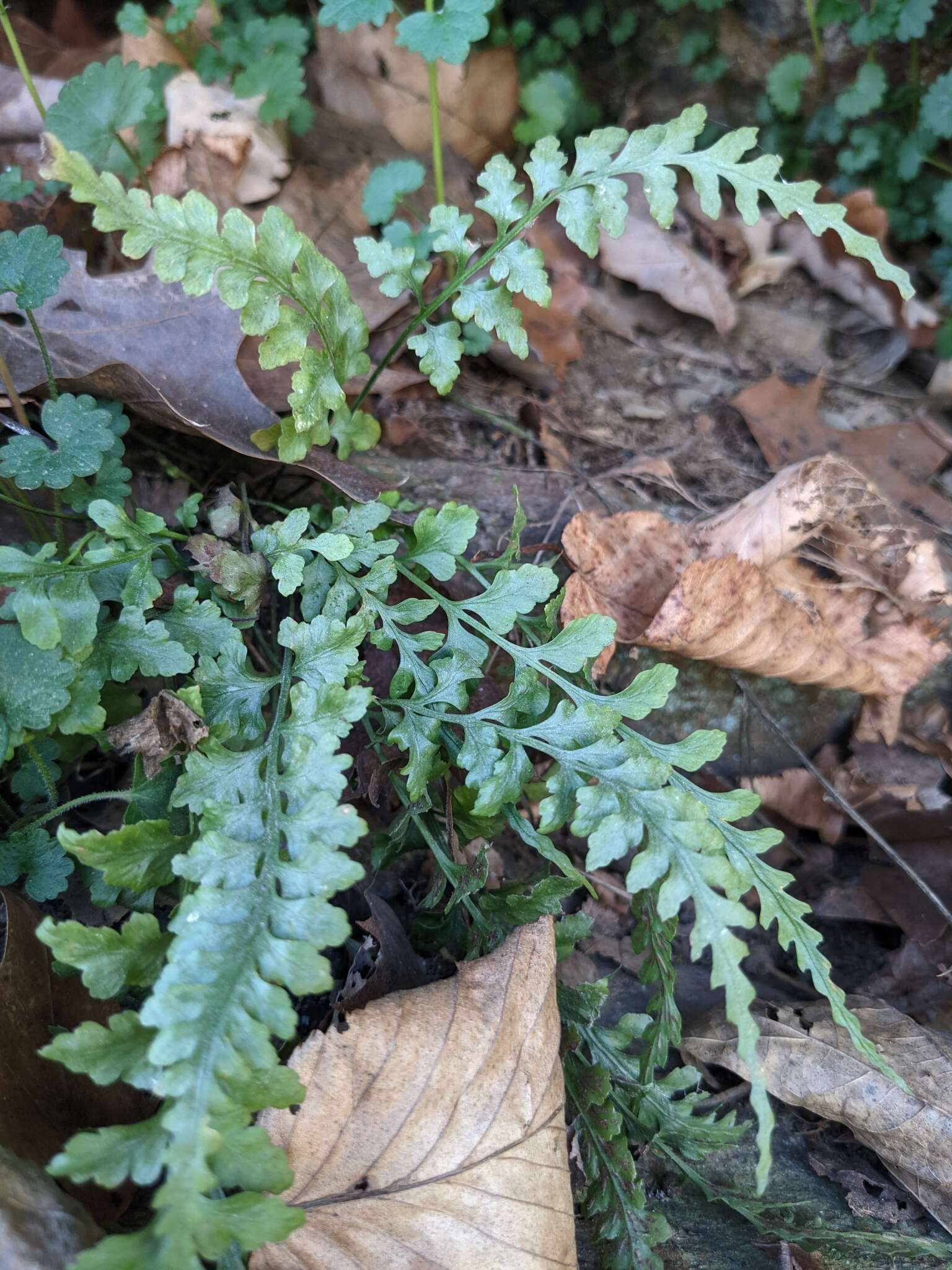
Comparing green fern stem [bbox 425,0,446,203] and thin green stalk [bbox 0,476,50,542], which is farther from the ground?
green fern stem [bbox 425,0,446,203]

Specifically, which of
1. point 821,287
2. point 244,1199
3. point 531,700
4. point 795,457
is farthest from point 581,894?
point 821,287

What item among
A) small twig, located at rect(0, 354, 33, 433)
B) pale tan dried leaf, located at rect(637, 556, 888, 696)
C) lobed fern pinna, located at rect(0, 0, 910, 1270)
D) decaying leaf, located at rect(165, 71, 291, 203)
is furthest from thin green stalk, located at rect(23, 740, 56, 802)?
decaying leaf, located at rect(165, 71, 291, 203)

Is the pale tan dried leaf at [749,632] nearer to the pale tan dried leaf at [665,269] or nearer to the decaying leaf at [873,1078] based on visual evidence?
the decaying leaf at [873,1078]

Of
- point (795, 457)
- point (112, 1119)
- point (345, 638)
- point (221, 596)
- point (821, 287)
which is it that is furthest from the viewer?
point (821, 287)

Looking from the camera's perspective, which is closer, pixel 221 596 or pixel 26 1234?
pixel 26 1234

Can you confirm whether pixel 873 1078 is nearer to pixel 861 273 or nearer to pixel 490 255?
pixel 490 255

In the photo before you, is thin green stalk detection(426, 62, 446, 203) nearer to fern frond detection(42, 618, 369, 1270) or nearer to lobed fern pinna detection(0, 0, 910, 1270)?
lobed fern pinna detection(0, 0, 910, 1270)

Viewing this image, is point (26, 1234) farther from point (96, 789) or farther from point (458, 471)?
point (458, 471)
